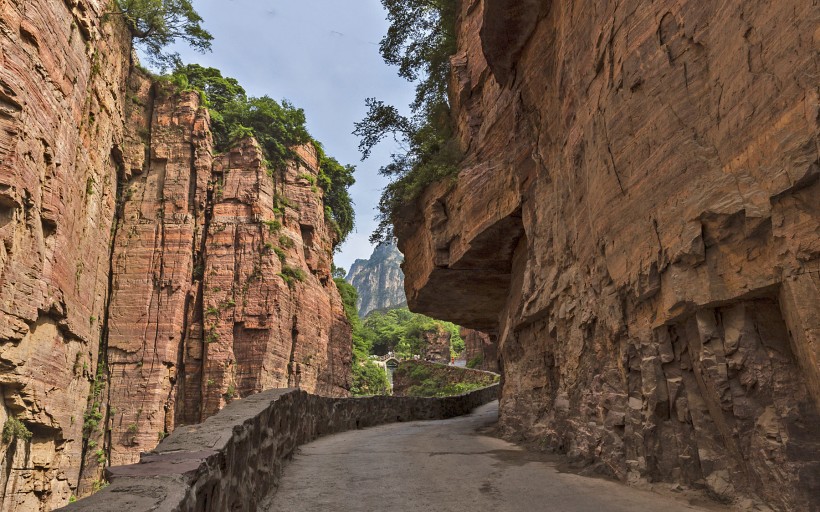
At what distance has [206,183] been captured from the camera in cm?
3259

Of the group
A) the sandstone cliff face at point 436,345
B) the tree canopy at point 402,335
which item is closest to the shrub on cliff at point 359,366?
the tree canopy at point 402,335

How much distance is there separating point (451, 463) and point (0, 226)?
16408 millimetres

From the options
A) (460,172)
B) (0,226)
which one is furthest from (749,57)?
(0,226)

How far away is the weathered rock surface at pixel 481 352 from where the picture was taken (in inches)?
1753

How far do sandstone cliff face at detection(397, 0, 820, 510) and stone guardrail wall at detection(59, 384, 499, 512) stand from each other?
4.76 m

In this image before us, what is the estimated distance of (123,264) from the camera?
30281 mm

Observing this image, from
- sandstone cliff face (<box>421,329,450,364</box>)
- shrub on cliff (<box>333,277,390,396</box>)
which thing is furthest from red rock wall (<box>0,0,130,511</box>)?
sandstone cliff face (<box>421,329,450,364</box>)

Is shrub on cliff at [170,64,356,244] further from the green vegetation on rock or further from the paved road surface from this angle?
the paved road surface

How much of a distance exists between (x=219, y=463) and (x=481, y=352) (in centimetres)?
4486

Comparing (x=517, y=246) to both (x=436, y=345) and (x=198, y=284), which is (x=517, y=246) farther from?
(x=436, y=345)

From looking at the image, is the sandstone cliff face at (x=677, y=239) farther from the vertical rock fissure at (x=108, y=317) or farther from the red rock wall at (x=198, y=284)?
the vertical rock fissure at (x=108, y=317)

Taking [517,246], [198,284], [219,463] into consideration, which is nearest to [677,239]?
[219,463]

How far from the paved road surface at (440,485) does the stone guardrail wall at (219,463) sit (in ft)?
1.44

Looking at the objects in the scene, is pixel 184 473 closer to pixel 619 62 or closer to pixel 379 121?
pixel 619 62
